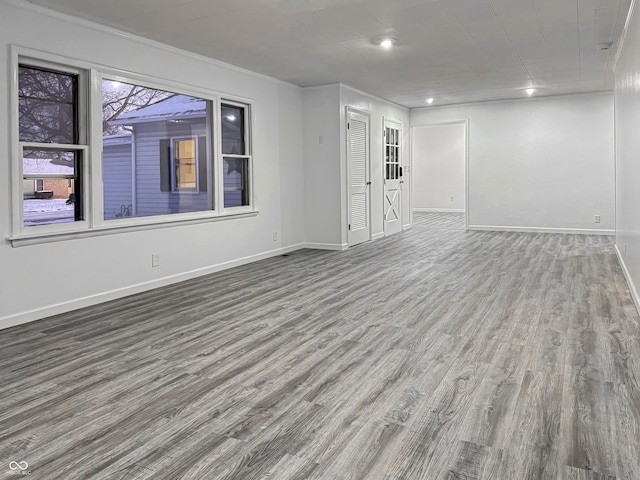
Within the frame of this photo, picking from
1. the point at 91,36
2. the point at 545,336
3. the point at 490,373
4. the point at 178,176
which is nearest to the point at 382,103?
the point at 178,176

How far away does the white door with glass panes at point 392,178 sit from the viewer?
8.99m

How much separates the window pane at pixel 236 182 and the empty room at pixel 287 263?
0.04 meters

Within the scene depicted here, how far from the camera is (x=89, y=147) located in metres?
4.25

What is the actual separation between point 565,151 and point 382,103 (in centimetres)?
334

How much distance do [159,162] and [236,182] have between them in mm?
1248

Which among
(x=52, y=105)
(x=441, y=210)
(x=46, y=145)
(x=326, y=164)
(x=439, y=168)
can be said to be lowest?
(x=441, y=210)

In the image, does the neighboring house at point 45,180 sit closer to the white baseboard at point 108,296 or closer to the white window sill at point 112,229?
the white window sill at point 112,229

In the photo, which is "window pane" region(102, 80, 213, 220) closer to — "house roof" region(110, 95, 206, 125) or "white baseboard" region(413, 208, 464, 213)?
"house roof" region(110, 95, 206, 125)

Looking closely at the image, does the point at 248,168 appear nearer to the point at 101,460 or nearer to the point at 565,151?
the point at 101,460

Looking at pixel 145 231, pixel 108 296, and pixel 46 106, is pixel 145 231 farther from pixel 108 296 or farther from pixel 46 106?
pixel 46 106

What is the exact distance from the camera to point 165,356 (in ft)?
10.0

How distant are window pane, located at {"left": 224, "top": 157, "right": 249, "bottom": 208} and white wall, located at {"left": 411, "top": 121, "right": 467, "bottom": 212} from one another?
866cm

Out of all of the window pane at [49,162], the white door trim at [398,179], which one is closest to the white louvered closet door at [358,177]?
the white door trim at [398,179]

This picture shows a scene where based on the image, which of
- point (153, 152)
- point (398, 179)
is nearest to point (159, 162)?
point (153, 152)
